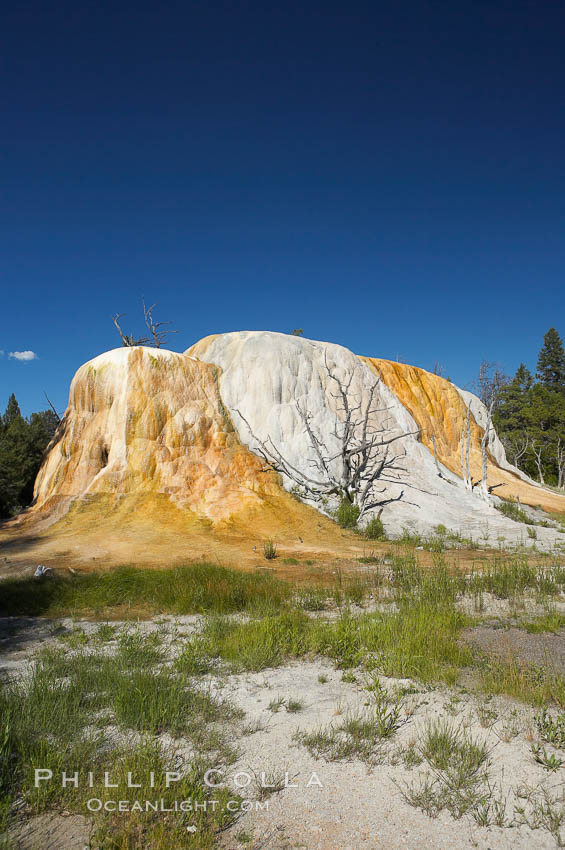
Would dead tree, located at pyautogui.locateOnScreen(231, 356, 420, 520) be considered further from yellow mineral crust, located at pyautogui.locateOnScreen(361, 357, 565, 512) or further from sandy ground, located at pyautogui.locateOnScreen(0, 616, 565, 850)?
sandy ground, located at pyautogui.locateOnScreen(0, 616, 565, 850)

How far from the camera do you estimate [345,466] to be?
18891 mm

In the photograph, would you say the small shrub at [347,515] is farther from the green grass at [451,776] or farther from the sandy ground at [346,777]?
the green grass at [451,776]

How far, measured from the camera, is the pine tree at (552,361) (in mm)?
42594

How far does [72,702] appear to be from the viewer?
425 centimetres

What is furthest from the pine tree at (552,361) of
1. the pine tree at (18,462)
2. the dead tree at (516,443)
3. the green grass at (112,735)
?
the green grass at (112,735)

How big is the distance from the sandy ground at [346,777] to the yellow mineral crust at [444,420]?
823 inches

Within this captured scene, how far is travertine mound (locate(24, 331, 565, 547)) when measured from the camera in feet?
59.3

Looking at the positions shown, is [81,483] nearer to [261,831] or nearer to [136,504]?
[136,504]

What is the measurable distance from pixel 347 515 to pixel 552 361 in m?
34.3

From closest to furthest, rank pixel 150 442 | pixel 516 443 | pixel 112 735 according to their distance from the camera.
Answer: pixel 112 735, pixel 150 442, pixel 516 443

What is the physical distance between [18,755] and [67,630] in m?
3.60

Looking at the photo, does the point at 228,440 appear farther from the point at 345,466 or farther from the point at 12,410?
the point at 12,410

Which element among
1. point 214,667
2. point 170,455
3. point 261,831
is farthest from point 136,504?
point 261,831

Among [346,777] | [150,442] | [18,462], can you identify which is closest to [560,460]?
[150,442]
